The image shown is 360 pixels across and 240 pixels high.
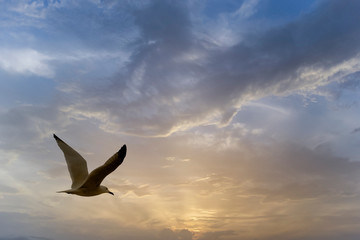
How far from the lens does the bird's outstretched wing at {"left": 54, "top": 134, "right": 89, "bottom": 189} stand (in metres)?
30.5

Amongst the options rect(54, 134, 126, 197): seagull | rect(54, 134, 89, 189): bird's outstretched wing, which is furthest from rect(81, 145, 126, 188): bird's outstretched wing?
rect(54, 134, 89, 189): bird's outstretched wing

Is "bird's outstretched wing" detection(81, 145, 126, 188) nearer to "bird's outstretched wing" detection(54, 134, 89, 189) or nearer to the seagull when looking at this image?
the seagull

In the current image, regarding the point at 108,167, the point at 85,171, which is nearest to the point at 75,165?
the point at 85,171

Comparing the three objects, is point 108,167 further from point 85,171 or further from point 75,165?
point 75,165

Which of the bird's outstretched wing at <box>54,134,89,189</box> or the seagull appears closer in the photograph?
the seagull

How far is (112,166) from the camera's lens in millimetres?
25250

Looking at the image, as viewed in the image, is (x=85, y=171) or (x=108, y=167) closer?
(x=108, y=167)

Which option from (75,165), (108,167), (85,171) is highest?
(75,165)

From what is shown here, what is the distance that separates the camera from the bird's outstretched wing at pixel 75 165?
1200 inches

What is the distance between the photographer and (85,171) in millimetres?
30844

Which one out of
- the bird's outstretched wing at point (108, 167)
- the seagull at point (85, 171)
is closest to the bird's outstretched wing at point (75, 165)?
the seagull at point (85, 171)

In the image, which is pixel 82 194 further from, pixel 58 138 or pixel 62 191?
pixel 58 138

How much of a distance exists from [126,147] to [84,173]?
761 cm

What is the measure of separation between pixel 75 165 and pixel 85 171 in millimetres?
1156
